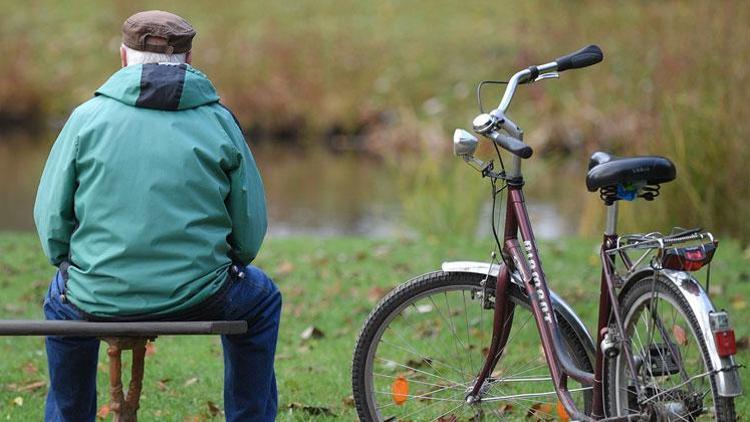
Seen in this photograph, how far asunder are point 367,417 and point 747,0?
598cm

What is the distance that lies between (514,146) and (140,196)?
1.10m

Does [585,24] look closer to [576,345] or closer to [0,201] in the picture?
[0,201]

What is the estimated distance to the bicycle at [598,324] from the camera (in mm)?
3293

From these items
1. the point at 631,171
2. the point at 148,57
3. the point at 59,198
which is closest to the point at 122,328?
the point at 59,198

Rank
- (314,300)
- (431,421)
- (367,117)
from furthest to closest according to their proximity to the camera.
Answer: (367,117), (314,300), (431,421)

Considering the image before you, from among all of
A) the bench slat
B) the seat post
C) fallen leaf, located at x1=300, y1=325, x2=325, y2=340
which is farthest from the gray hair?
fallen leaf, located at x1=300, y1=325, x2=325, y2=340

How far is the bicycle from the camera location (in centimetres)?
329

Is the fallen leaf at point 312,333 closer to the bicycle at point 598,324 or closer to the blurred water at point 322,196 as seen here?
the bicycle at point 598,324

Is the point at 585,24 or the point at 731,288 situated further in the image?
the point at 585,24

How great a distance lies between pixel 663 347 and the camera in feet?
11.4

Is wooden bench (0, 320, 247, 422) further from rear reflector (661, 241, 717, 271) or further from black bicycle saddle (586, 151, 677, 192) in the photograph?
rear reflector (661, 241, 717, 271)

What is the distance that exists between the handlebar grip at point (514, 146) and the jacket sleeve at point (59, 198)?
1243 mm

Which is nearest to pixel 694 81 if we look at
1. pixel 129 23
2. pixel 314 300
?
pixel 314 300

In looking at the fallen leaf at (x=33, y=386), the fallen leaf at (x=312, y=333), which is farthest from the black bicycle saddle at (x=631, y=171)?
the fallen leaf at (x=312, y=333)
